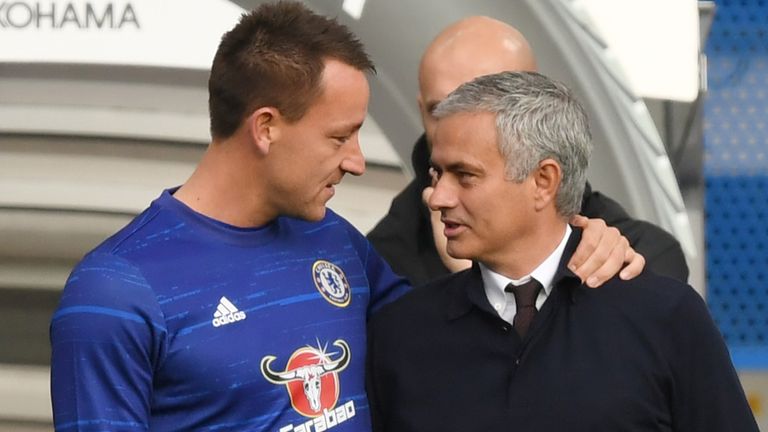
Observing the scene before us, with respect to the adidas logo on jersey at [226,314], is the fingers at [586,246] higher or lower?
higher

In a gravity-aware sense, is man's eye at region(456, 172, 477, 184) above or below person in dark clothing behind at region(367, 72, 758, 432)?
above

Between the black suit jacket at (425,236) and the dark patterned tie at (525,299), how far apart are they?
0.39 m

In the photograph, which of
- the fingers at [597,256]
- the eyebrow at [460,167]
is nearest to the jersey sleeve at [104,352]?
the eyebrow at [460,167]

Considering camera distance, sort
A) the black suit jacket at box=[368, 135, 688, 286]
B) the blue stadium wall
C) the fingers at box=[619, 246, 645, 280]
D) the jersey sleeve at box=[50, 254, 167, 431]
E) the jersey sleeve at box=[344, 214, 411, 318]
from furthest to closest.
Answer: the blue stadium wall, the black suit jacket at box=[368, 135, 688, 286], the jersey sleeve at box=[344, 214, 411, 318], the fingers at box=[619, 246, 645, 280], the jersey sleeve at box=[50, 254, 167, 431]

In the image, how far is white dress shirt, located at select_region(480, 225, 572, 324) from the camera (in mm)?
1776

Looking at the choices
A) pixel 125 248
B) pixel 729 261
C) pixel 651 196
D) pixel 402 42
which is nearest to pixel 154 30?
pixel 402 42

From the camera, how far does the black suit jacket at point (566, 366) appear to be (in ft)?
5.48

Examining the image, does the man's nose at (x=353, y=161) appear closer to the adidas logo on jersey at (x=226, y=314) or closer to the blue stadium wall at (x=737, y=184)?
the adidas logo on jersey at (x=226, y=314)

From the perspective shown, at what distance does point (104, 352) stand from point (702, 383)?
657 mm

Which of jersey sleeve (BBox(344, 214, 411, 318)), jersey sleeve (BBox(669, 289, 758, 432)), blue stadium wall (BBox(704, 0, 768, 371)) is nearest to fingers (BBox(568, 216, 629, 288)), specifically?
jersey sleeve (BBox(669, 289, 758, 432))

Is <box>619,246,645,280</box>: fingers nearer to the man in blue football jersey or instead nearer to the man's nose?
the man in blue football jersey

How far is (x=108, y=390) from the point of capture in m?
1.58

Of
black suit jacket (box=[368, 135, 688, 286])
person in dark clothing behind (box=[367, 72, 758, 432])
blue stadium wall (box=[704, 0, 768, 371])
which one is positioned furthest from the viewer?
blue stadium wall (box=[704, 0, 768, 371])

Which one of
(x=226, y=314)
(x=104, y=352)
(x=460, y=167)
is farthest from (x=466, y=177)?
(x=104, y=352)
